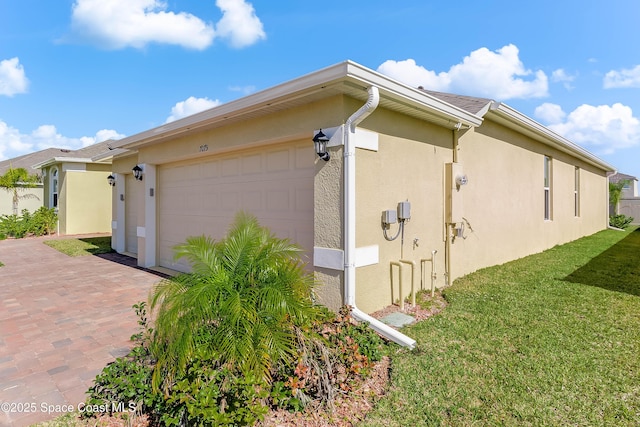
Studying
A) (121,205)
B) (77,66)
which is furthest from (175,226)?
(77,66)

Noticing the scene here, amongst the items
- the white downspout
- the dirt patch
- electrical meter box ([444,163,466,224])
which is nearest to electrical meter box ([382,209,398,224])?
the white downspout

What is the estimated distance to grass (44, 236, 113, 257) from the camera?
37.2 ft

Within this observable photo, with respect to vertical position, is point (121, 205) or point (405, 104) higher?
point (405, 104)

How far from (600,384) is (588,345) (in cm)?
91

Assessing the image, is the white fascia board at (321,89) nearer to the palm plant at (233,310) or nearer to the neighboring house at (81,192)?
the palm plant at (233,310)

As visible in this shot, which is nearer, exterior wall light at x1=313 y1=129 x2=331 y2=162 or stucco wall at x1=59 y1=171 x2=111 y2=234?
exterior wall light at x1=313 y1=129 x2=331 y2=162

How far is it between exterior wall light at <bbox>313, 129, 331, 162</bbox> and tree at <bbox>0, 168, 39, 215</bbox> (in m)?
19.6

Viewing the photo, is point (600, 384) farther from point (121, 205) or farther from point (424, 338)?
point (121, 205)

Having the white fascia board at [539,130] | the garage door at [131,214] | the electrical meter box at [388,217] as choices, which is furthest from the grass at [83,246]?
the white fascia board at [539,130]

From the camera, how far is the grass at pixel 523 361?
2.85 metres

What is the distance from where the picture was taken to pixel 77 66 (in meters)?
11.2

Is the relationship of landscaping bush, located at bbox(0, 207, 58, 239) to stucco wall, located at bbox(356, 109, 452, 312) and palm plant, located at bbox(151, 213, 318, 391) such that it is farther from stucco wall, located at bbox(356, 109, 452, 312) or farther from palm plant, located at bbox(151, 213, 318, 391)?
stucco wall, located at bbox(356, 109, 452, 312)

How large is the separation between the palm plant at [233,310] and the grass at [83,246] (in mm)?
9863

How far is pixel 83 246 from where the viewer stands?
41.2 feet
